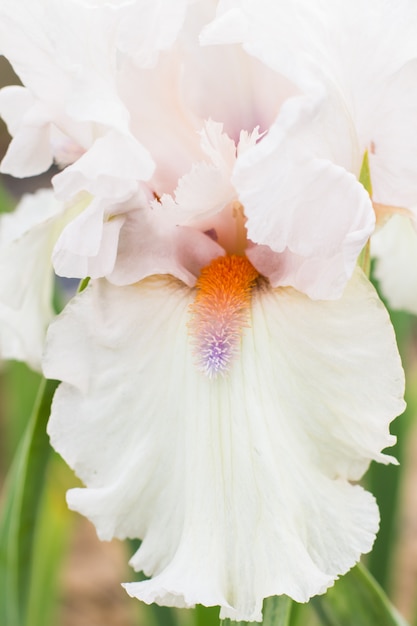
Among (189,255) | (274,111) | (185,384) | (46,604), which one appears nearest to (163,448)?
(185,384)

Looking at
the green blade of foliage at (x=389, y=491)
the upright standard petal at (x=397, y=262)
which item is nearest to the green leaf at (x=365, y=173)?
the upright standard petal at (x=397, y=262)

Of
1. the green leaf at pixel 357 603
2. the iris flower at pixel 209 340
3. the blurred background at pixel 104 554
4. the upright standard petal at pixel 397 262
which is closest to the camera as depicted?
the iris flower at pixel 209 340

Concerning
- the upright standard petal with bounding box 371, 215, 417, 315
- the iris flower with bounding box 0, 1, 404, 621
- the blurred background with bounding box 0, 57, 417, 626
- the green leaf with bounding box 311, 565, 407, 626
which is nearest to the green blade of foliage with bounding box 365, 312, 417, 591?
the blurred background with bounding box 0, 57, 417, 626

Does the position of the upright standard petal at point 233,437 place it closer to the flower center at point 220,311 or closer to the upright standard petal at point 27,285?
→ the flower center at point 220,311

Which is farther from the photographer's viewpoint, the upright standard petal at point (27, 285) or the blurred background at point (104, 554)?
the blurred background at point (104, 554)

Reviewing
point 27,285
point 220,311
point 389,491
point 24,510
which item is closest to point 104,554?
point 389,491

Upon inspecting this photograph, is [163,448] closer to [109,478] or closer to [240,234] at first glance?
[109,478]

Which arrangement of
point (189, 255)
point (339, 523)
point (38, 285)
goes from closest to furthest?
point (339, 523), point (189, 255), point (38, 285)

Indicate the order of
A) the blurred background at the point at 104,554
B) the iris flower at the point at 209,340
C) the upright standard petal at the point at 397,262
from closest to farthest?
1. the iris flower at the point at 209,340
2. the upright standard petal at the point at 397,262
3. the blurred background at the point at 104,554
